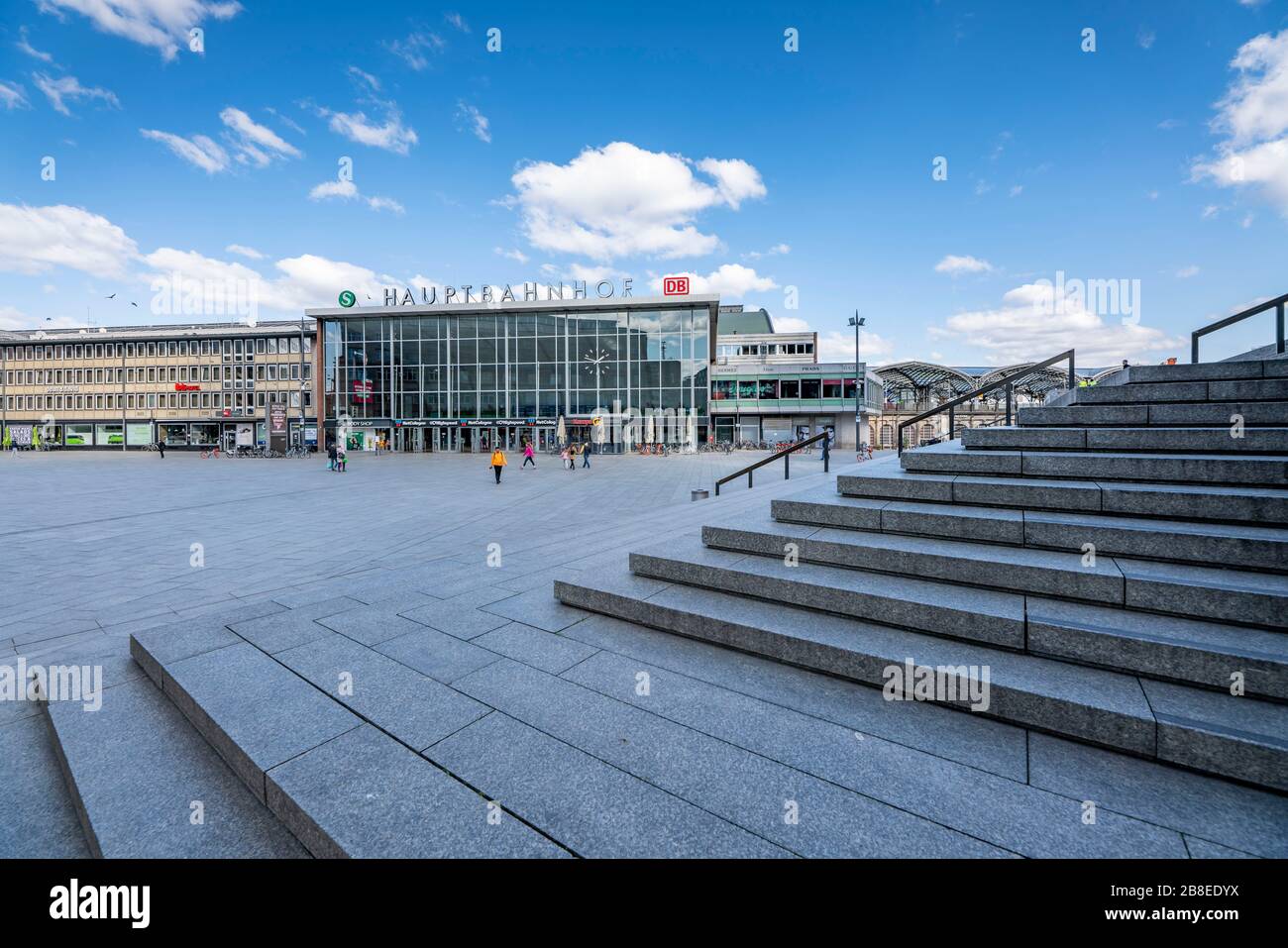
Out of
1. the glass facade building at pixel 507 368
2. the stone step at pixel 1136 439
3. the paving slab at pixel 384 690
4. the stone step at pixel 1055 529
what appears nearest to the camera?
the paving slab at pixel 384 690

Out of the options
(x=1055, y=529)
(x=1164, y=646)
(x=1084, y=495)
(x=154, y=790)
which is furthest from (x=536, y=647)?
(x=1084, y=495)

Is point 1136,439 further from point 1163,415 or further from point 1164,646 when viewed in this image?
point 1164,646

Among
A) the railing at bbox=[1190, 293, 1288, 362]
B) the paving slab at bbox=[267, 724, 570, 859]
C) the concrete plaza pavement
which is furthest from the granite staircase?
the paving slab at bbox=[267, 724, 570, 859]

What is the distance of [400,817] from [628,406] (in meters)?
50.2

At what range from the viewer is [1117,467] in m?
5.08

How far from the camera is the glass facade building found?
51.9 metres

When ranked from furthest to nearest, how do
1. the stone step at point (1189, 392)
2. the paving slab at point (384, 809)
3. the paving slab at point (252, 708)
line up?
the stone step at point (1189, 392) < the paving slab at point (252, 708) < the paving slab at point (384, 809)

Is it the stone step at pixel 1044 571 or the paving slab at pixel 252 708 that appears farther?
the stone step at pixel 1044 571

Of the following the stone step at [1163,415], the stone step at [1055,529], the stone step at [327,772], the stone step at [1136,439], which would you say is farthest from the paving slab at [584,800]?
the stone step at [1163,415]

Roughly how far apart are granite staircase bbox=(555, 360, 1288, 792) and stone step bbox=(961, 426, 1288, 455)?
18 millimetres

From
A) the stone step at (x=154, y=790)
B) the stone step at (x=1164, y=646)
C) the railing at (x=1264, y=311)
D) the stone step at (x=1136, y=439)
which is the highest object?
the railing at (x=1264, y=311)

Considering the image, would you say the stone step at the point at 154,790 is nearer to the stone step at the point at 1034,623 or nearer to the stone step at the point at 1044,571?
the stone step at the point at 1034,623

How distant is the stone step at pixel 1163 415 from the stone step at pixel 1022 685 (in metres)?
4.32

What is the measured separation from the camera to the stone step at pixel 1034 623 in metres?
2.95
